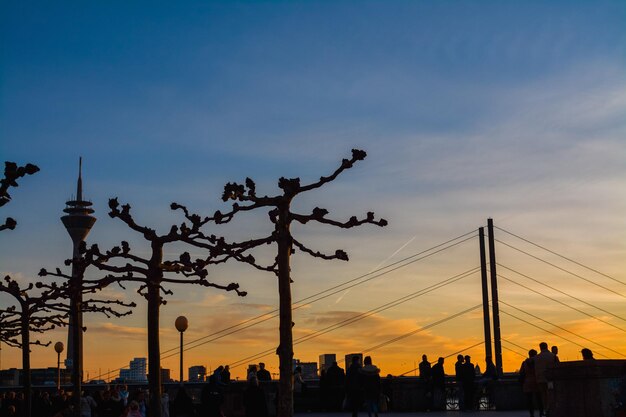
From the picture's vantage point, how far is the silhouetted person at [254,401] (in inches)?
1079

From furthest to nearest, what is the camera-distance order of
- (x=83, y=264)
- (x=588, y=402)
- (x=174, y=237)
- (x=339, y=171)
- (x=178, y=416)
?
(x=178, y=416) → (x=83, y=264) → (x=174, y=237) → (x=339, y=171) → (x=588, y=402)

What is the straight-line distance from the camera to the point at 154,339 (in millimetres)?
25328

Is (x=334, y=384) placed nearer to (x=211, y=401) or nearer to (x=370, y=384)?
(x=211, y=401)

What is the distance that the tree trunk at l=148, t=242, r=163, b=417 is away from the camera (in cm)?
2502

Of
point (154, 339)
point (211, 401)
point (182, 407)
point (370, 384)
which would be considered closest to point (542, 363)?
point (370, 384)

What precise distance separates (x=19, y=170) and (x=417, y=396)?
2030 centimetres

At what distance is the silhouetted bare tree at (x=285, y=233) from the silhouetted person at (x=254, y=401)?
20.4 ft

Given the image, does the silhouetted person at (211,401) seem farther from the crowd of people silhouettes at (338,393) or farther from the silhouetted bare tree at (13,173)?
the silhouetted bare tree at (13,173)

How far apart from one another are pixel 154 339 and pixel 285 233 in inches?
269

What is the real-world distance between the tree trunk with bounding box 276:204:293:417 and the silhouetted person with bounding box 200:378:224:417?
11.4 meters

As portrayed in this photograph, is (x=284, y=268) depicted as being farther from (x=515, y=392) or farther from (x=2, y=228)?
(x=515, y=392)

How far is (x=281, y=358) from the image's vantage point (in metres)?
18.9

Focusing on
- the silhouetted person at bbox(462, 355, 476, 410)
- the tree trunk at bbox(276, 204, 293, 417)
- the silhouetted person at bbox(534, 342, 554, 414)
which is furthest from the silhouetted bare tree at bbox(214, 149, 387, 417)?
the silhouetted person at bbox(462, 355, 476, 410)

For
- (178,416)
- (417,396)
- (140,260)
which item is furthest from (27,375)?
(417,396)
